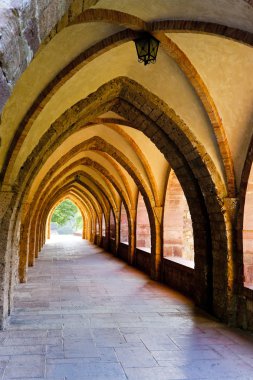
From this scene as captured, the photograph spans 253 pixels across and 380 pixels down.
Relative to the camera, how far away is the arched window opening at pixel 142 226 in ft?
39.8

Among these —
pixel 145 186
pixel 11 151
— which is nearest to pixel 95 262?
pixel 145 186

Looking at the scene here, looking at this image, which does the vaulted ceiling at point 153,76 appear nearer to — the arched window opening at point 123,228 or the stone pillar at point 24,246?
the stone pillar at point 24,246

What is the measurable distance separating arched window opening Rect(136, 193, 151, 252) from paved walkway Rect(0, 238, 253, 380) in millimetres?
4204

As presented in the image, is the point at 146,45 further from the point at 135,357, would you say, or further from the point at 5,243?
the point at 135,357

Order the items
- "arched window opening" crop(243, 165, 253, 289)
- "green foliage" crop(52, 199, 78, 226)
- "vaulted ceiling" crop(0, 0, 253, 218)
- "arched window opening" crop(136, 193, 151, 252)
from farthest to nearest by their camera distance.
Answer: "green foliage" crop(52, 199, 78, 226)
"arched window opening" crop(136, 193, 151, 252)
"arched window opening" crop(243, 165, 253, 289)
"vaulted ceiling" crop(0, 0, 253, 218)

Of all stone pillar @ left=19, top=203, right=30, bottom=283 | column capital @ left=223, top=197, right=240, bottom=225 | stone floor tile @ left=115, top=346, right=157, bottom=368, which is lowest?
stone floor tile @ left=115, top=346, right=157, bottom=368

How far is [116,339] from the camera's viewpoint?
4.77 meters

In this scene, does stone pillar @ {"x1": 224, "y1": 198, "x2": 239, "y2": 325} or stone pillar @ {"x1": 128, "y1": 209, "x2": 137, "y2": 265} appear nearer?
stone pillar @ {"x1": 224, "y1": 198, "x2": 239, "y2": 325}

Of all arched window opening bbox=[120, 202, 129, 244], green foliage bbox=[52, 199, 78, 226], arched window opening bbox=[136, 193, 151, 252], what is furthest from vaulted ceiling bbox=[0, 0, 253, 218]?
green foliage bbox=[52, 199, 78, 226]

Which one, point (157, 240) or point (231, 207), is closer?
point (231, 207)

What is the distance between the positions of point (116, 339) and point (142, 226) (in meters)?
7.41

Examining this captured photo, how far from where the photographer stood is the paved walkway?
3779 mm

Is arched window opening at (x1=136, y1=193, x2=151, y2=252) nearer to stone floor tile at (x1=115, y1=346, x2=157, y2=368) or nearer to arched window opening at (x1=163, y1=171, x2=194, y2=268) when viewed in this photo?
arched window opening at (x1=163, y1=171, x2=194, y2=268)

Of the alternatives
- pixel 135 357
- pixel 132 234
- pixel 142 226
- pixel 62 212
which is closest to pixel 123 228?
pixel 132 234
